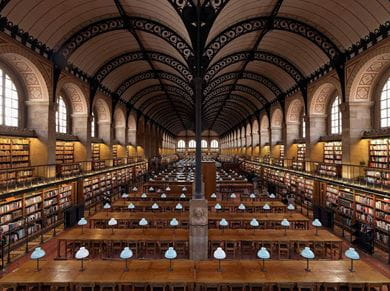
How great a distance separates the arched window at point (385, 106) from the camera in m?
14.0

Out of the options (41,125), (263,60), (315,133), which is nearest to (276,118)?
(315,133)

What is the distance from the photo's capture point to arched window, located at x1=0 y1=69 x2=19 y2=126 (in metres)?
13.5

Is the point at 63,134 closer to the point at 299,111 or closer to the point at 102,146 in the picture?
the point at 102,146

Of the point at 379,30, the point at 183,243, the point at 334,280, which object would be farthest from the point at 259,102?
the point at 334,280

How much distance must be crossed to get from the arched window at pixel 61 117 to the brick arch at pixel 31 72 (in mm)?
4070

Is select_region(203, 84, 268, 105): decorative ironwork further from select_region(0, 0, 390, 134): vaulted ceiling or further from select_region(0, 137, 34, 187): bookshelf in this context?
select_region(0, 137, 34, 187): bookshelf

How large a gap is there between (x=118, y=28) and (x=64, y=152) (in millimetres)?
9015

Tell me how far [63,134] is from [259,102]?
68.9 ft

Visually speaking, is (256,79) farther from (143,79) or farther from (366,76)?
(366,76)

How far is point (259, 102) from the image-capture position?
106ft

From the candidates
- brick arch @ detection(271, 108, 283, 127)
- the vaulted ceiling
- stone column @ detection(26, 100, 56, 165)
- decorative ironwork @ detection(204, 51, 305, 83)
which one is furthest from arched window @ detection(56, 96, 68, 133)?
brick arch @ detection(271, 108, 283, 127)

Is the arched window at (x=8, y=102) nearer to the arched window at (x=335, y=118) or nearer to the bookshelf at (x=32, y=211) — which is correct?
the bookshelf at (x=32, y=211)

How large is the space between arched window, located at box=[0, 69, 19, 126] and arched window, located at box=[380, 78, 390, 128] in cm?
1760

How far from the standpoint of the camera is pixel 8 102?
13.9m
